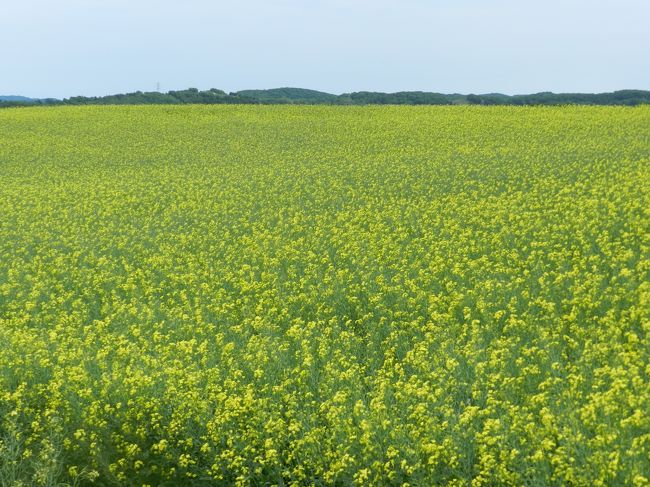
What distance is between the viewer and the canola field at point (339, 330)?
7.41m

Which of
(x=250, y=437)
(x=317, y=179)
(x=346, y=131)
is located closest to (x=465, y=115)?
(x=346, y=131)

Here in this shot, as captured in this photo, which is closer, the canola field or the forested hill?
the canola field

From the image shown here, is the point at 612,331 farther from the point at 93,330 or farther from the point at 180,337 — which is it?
the point at 93,330

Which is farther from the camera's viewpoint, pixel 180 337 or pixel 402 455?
pixel 180 337

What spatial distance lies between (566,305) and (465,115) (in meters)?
38.6

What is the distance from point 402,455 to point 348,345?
289 centimetres

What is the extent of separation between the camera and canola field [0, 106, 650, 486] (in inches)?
292

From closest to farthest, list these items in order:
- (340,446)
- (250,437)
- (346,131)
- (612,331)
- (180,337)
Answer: (340,446), (250,437), (612,331), (180,337), (346,131)

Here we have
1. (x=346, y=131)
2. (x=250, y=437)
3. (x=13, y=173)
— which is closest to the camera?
(x=250, y=437)

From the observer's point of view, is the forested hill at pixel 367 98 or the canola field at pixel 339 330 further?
the forested hill at pixel 367 98

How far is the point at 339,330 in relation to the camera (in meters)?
11.5

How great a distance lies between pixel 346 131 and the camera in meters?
44.5

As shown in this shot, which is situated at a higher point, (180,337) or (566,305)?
(566,305)

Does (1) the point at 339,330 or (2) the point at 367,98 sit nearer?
(1) the point at 339,330
